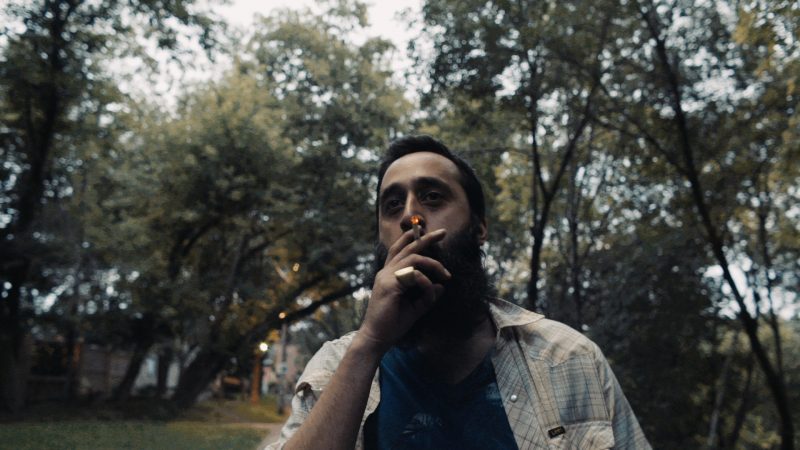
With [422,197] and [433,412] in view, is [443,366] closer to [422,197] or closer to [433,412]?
[433,412]

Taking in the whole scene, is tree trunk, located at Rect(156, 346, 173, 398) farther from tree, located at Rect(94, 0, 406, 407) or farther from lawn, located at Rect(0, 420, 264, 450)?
lawn, located at Rect(0, 420, 264, 450)

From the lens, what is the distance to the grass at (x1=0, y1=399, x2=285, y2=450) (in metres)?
13.3

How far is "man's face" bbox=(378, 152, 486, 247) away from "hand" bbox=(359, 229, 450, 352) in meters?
0.35

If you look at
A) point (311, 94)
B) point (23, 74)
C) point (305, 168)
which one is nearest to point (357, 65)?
point (311, 94)

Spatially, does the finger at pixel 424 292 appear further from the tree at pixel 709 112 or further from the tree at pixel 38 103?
the tree at pixel 38 103

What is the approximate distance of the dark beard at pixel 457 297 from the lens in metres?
1.86

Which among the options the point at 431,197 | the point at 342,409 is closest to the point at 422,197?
the point at 431,197

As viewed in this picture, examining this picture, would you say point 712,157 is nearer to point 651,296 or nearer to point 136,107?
point 651,296

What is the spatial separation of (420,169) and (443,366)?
23.5 inches

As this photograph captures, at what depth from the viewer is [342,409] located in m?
1.42

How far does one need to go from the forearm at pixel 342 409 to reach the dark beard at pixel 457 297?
1.28ft

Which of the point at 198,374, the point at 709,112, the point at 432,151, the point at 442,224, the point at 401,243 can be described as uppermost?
the point at 709,112

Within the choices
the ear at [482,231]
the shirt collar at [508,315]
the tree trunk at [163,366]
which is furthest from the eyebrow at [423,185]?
the tree trunk at [163,366]

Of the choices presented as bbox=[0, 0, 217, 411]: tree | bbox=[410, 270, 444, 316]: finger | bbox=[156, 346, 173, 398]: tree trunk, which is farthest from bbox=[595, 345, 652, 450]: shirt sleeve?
bbox=[156, 346, 173, 398]: tree trunk
